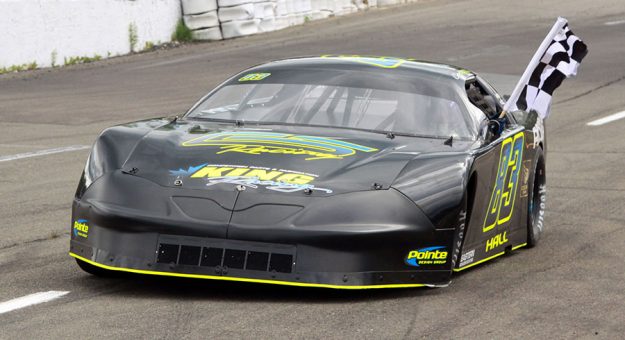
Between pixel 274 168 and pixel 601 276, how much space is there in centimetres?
202

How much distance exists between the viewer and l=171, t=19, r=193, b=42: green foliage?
25844 millimetres

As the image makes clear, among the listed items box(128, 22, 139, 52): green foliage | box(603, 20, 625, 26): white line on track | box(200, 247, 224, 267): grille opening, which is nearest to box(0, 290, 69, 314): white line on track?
box(200, 247, 224, 267): grille opening

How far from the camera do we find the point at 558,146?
14.3m

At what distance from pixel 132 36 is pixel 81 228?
712 inches

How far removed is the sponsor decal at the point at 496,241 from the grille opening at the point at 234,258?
5.97ft

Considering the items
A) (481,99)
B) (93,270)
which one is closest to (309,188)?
(93,270)

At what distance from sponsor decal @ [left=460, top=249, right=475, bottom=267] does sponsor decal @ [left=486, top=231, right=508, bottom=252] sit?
36 cm

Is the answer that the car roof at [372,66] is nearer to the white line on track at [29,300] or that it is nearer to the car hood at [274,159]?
the car hood at [274,159]

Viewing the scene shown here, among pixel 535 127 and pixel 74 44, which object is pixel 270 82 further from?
pixel 74 44

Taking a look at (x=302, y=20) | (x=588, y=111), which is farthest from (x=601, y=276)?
(x=302, y=20)

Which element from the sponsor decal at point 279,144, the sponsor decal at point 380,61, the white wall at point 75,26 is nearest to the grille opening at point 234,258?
the sponsor decal at point 279,144

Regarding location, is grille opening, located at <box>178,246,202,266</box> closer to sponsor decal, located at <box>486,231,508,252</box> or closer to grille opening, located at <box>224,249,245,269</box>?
A: grille opening, located at <box>224,249,245,269</box>

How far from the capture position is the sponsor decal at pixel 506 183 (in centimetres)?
750

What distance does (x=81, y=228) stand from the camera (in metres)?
6.60
